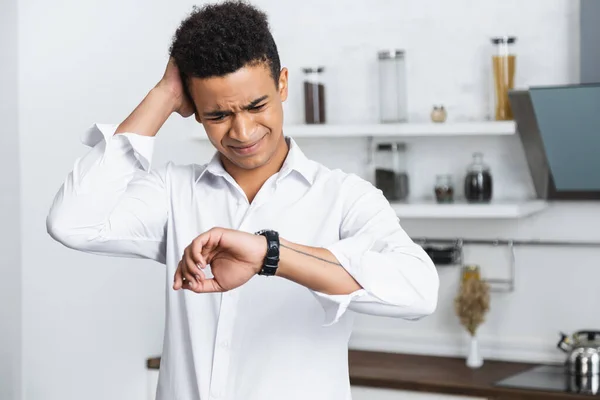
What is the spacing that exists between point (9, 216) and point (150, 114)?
121cm

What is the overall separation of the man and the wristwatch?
0.06 m

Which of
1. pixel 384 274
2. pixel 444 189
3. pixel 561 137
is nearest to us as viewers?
pixel 384 274

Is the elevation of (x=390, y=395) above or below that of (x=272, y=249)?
below

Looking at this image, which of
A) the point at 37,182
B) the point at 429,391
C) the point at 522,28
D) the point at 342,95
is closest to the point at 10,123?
the point at 37,182

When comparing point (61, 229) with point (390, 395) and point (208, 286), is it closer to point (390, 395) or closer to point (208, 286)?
point (208, 286)

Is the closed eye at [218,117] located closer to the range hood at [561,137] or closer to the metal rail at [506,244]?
the range hood at [561,137]

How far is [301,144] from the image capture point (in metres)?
3.29

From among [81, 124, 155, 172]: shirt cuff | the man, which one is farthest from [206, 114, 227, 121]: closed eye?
[81, 124, 155, 172]: shirt cuff

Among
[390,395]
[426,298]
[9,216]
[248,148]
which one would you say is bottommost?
[390,395]

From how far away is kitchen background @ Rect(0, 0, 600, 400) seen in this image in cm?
254

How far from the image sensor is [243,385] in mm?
1426

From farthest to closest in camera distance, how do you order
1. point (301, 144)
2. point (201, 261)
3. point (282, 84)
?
point (301, 144) < point (282, 84) < point (201, 261)

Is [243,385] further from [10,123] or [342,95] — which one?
[342,95]

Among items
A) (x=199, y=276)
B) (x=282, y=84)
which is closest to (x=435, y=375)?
(x=282, y=84)
